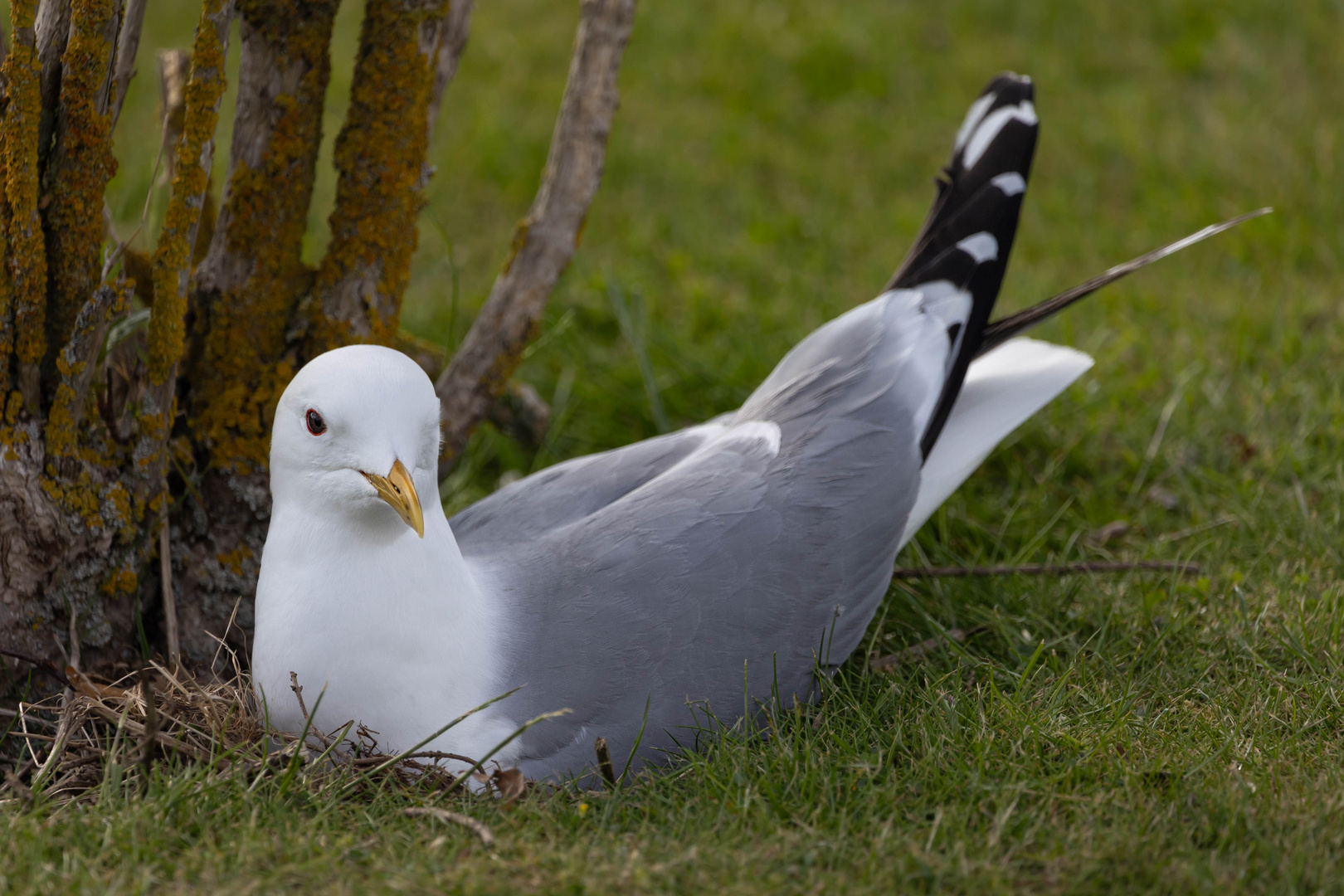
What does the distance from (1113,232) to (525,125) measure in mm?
2709

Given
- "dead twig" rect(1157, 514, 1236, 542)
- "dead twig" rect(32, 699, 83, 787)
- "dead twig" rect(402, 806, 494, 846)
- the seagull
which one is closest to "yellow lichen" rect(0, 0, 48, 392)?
the seagull

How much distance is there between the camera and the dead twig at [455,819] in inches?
82.0

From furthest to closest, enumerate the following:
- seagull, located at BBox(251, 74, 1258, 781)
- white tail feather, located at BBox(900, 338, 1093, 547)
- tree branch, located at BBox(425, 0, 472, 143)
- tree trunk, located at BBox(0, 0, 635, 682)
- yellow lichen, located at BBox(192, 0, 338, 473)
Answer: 1. white tail feather, located at BBox(900, 338, 1093, 547)
2. tree branch, located at BBox(425, 0, 472, 143)
3. yellow lichen, located at BBox(192, 0, 338, 473)
4. tree trunk, located at BBox(0, 0, 635, 682)
5. seagull, located at BBox(251, 74, 1258, 781)

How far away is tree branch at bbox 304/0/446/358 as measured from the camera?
2875mm

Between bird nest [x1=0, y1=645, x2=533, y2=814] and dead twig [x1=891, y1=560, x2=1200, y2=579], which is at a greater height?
bird nest [x1=0, y1=645, x2=533, y2=814]

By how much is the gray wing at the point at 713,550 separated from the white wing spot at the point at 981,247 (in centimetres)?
22

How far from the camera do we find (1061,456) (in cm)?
392

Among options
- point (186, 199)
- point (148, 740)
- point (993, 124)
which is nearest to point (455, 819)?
point (148, 740)

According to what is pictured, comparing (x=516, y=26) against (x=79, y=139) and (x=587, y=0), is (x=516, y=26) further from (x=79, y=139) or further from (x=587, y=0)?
(x=79, y=139)

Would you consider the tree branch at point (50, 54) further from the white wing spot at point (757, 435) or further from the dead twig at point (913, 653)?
the dead twig at point (913, 653)

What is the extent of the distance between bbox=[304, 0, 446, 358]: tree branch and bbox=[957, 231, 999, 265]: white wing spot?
1.40 metres

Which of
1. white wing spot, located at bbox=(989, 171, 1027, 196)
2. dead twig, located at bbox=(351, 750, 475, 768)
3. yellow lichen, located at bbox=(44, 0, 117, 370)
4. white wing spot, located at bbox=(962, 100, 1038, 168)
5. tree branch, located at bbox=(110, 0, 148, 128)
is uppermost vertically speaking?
tree branch, located at bbox=(110, 0, 148, 128)

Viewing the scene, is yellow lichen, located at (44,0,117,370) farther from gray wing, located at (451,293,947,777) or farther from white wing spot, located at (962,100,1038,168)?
white wing spot, located at (962,100,1038,168)

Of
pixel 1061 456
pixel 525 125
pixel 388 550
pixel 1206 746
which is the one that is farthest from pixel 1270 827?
pixel 525 125
